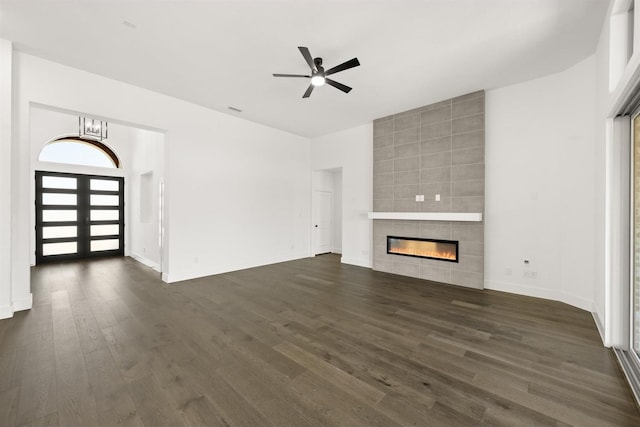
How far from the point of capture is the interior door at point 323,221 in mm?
7648

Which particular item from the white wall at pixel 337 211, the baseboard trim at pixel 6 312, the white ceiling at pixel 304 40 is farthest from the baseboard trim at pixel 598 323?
the baseboard trim at pixel 6 312

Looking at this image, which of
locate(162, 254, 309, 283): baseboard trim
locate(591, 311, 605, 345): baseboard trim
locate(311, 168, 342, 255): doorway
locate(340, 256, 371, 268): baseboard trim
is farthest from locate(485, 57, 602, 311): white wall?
locate(162, 254, 309, 283): baseboard trim

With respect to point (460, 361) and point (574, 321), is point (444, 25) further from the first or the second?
point (574, 321)

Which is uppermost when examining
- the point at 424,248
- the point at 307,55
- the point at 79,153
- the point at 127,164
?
the point at 307,55

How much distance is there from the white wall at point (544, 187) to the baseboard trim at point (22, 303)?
7.01 metres

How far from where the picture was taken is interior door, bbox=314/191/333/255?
25.1ft

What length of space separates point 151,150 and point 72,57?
10.2 ft

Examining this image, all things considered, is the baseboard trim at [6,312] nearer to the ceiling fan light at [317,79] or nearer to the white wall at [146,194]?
the white wall at [146,194]

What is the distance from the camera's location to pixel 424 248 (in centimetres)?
515

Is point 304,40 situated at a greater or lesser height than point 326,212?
greater

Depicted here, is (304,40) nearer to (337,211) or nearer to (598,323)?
(598,323)

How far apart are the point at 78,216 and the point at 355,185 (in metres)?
7.87

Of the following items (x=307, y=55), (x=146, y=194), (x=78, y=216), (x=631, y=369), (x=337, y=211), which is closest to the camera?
(x=631, y=369)

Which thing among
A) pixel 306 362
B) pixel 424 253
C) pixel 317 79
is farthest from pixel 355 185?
pixel 306 362
